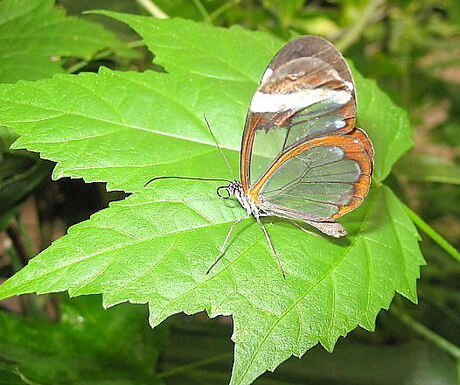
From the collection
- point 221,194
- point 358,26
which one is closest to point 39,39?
point 221,194

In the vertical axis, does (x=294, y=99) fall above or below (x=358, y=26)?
above

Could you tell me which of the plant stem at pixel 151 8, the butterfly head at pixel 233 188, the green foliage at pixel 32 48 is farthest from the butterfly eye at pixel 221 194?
the plant stem at pixel 151 8

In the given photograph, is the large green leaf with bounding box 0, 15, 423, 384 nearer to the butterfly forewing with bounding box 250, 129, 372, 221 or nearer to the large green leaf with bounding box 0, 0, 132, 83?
the butterfly forewing with bounding box 250, 129, 372, 221

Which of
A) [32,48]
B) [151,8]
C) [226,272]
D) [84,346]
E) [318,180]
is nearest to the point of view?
[226,272]

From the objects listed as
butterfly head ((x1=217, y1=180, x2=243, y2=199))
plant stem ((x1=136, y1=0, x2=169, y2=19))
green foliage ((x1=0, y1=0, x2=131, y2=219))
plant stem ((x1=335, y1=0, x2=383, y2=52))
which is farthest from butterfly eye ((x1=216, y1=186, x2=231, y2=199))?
plant stem ((x1=335, y1=0, x2=383, y2=52))

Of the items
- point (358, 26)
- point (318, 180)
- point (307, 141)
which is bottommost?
point (358, 26)

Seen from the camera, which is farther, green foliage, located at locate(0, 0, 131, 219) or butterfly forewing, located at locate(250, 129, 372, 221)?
green foliage, located at locate(0, 0, 131, 219)

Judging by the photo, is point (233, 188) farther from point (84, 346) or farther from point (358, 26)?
point (358, 26)
